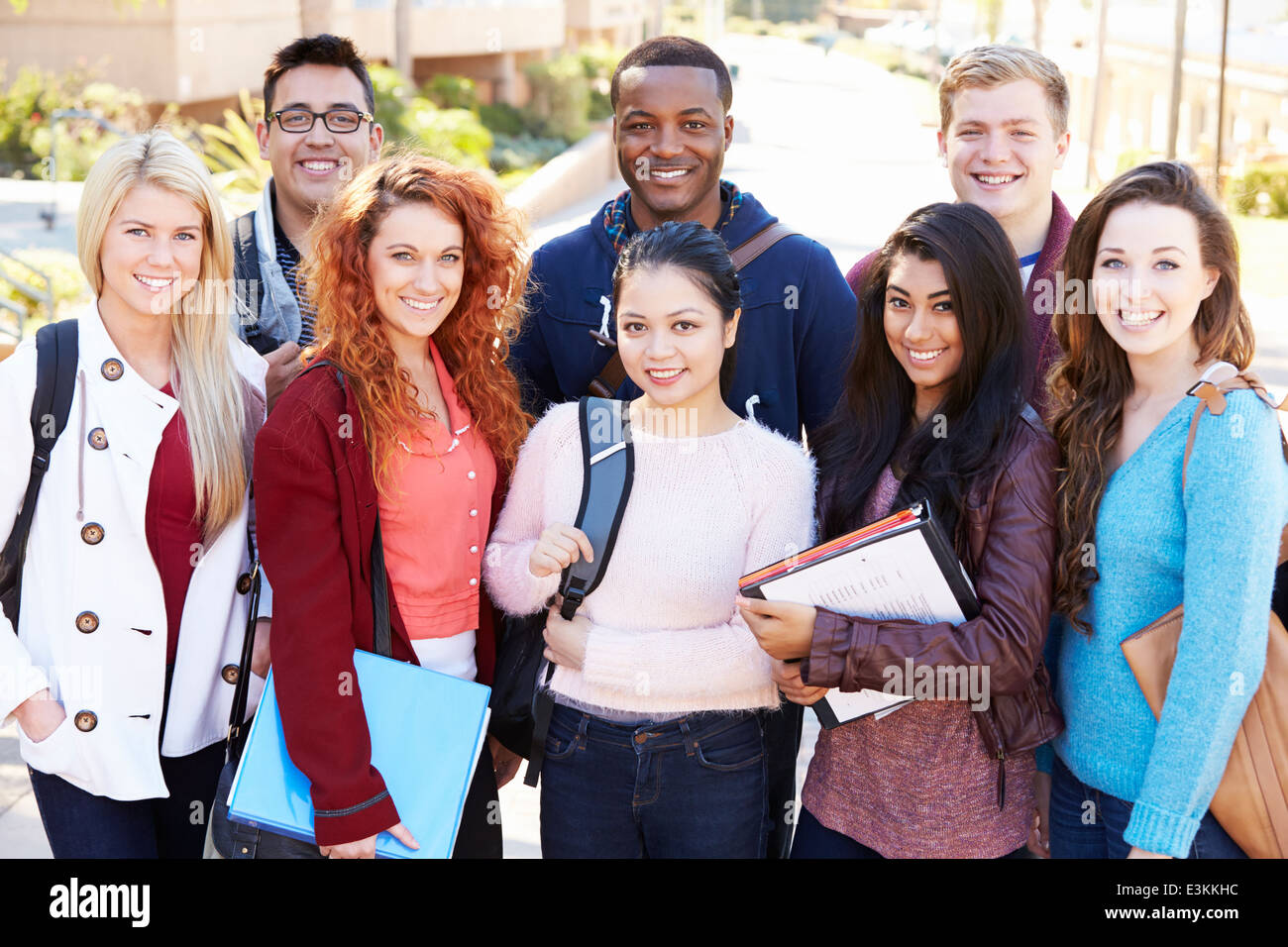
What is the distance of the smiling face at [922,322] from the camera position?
2.82m

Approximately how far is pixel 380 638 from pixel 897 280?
1.44 meters

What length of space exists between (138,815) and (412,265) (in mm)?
1421

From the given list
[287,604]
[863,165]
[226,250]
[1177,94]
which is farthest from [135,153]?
[863,165]

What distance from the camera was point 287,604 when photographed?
271cm

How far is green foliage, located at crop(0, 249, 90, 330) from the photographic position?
940 centimetres

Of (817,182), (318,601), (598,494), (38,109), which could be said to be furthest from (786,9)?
(318,601)

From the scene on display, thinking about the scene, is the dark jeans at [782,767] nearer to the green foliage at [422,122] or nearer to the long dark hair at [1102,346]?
the long dark hair at [1102,346]

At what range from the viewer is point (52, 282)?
9.36 meters

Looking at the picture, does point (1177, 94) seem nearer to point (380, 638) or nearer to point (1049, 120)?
point (1049, 120)

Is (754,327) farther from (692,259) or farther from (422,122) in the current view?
(422,122)

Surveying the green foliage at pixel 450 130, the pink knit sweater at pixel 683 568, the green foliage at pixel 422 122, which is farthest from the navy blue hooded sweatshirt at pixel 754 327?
the green foliage at pixel 450 130

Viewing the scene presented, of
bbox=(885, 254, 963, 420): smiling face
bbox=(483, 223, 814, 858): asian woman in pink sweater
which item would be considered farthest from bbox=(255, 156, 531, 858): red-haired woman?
bbox=(885, 254, 963, 420): smiling face

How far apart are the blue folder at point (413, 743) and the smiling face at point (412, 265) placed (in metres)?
0.81

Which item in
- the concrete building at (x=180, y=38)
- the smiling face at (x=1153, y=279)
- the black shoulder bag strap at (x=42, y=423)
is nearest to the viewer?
the smiling face at (x=1153, y=279)
